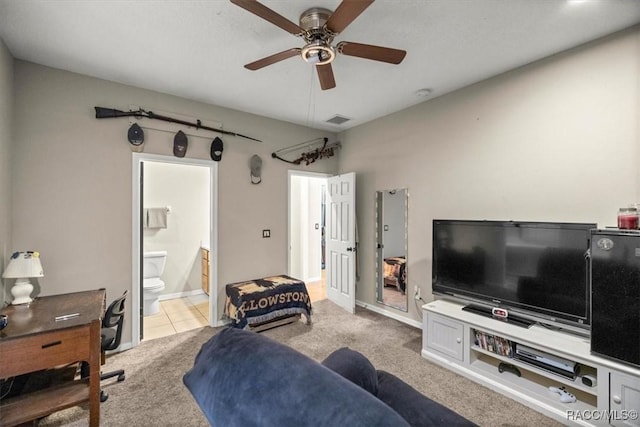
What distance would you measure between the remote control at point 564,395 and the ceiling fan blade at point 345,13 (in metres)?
2.81

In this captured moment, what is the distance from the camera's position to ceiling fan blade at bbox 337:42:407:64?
1851 millimetres

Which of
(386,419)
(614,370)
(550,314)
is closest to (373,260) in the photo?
(550,314)

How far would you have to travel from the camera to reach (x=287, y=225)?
421 centimetres

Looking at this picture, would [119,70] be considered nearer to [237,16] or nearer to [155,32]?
[155,32]

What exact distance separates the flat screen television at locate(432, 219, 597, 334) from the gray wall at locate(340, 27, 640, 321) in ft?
0.89

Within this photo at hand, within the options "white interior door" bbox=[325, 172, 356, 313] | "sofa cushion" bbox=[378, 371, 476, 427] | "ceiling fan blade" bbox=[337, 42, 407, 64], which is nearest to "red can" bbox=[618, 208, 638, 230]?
"sofa cushion" bbox=[378, 371, 476, 427]

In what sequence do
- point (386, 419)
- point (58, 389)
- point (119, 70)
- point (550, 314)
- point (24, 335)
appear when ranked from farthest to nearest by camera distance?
point (119, 70) < point (550, 314) < point (58, 389) < point (24, 335) < point (386, 419)

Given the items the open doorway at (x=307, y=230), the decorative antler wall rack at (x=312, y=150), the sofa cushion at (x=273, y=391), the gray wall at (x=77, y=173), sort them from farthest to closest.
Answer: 1. the open doorway at (x=307, y=230)
2. the decorative antler wall rack at (x=312, y=150)
3. the gray wall at (x=77, y=173)
4. the sofa cushion at (x=273, y=391)

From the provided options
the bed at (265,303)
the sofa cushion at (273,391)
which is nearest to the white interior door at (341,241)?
the bed at (265,303)

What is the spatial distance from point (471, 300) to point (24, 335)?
3.44m

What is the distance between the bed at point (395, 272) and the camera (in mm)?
4105

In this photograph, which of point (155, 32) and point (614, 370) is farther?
point (155, 32)

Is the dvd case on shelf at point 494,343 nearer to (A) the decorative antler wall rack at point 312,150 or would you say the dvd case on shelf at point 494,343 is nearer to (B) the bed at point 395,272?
(B) the bed at point 395,272

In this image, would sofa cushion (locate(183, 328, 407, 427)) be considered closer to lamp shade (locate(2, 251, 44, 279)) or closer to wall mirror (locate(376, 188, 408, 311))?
lamp shade (locate(2, 251, 44, 279))
